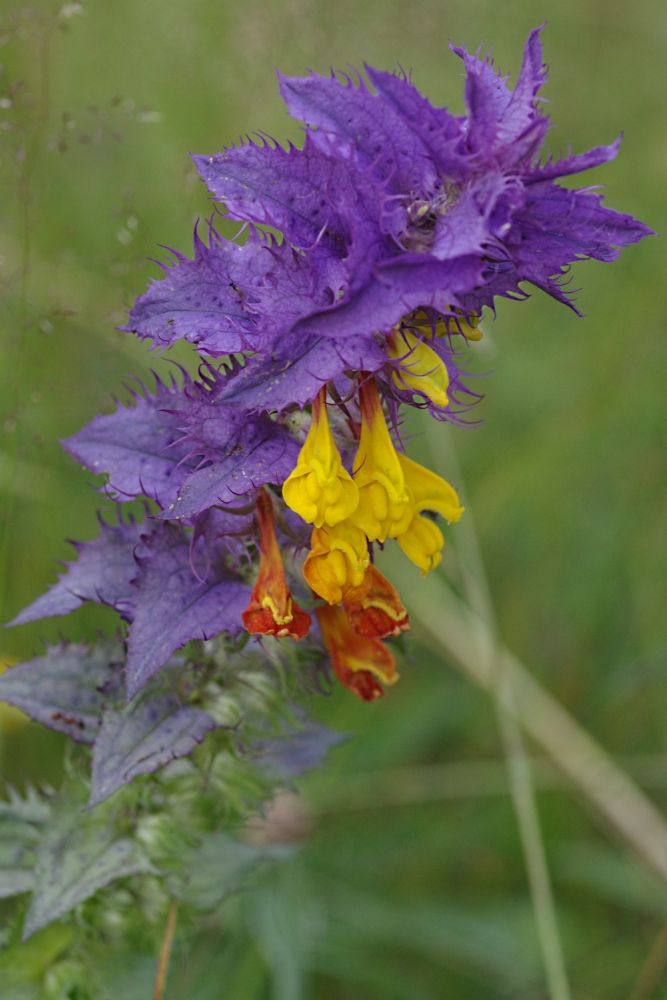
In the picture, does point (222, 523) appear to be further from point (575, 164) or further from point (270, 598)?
point (575, 164)

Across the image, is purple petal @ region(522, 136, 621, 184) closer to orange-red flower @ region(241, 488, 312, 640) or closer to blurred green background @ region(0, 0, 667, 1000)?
orange-red flower @ region(241, 488, 312, 640)

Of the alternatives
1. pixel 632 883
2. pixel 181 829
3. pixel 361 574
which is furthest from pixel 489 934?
pixel 361 574

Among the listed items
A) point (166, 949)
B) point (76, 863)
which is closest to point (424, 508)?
point (76, 863)

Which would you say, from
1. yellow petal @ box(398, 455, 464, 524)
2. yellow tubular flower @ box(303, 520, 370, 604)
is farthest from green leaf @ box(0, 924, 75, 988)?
yellow petal @ box(398, 455, 464, 524)

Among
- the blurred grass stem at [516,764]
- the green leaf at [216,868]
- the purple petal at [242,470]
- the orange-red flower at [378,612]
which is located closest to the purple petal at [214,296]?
the purple petal at [242,470]

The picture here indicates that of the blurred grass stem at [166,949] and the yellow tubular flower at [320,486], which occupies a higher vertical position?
the yellow tubular flower at [320,486]

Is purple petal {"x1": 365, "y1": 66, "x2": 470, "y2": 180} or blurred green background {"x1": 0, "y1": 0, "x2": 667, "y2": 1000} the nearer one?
purple petal {"x1": 365, "y1": 66, "x2": 470, "y2": 180}

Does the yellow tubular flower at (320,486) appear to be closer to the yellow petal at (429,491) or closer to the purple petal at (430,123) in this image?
the yellow petal at (429,491)
